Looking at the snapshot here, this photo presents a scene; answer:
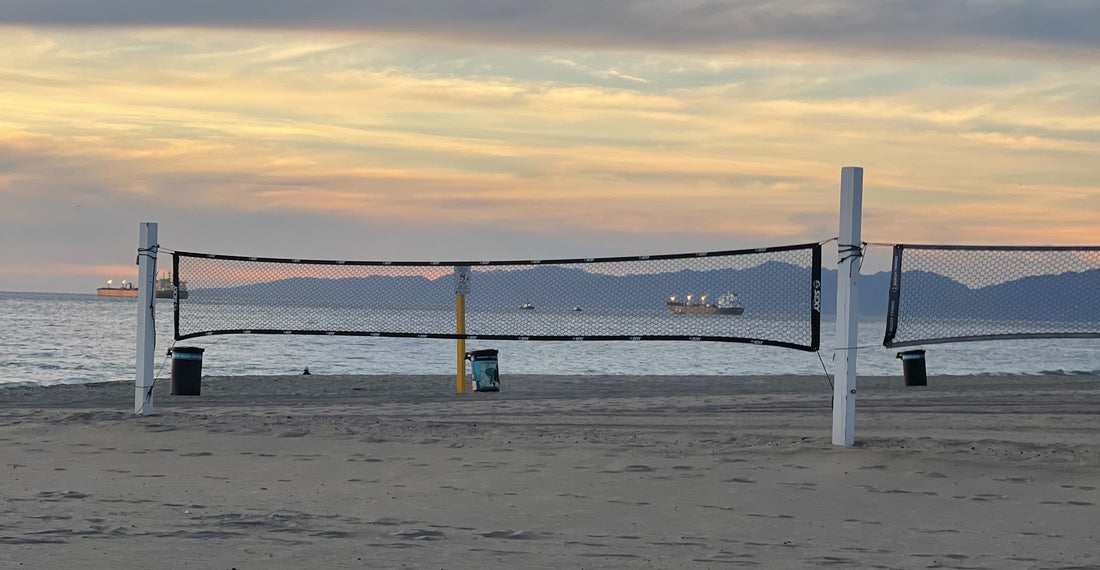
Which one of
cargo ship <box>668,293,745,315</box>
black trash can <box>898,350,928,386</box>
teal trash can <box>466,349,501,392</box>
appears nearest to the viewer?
teal trash can <box>466,349,501,392</box>

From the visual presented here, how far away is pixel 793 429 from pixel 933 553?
18.4ft

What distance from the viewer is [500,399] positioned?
53.3 feet

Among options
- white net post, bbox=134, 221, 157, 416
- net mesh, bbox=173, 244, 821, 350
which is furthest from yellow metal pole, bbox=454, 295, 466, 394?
white net post, bbox=134, 221, 157, 416

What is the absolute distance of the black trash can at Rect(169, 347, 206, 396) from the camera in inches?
698

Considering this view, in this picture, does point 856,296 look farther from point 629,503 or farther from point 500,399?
point 500,399

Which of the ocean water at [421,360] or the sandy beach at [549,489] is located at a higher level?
the sandy beach at [549,489]

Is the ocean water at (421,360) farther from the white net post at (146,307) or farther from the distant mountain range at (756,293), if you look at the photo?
the white net post at (146,307)

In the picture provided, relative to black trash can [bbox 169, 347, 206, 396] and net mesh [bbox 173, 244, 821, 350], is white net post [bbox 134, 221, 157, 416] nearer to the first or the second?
net mesh [bbox 173, 244, 821, 350]

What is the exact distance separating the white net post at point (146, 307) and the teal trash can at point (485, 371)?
20.2 feet

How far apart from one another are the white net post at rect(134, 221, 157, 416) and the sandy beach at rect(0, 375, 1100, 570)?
0.25m

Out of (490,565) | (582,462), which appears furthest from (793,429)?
(490,565)

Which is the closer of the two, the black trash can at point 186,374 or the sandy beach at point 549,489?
the sandy beach at point 549,489

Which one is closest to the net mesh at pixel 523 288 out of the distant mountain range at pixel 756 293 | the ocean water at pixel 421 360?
the distant mountain range at pixel 756 293

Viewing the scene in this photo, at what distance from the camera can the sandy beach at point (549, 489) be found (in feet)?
19.8
